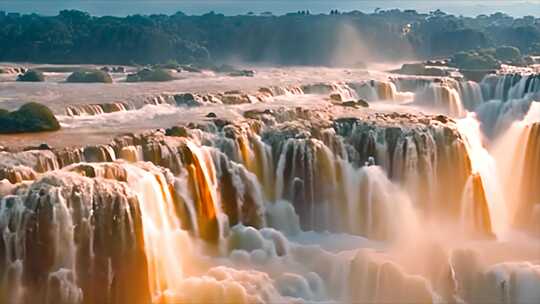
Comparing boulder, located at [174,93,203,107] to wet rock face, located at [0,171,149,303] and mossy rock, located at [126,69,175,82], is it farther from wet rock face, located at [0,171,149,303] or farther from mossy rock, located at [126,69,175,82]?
wet rock face, located at [0,171,149,303]

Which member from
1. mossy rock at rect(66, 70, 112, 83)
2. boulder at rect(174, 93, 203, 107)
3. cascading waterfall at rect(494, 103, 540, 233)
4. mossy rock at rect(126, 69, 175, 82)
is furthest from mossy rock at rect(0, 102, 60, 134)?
mossy rock at rect(126, 69, 175, 82)

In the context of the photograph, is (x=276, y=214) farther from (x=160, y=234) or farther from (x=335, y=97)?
(x=335, y=97)

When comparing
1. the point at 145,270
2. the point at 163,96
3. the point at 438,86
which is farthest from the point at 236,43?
the point at 145,270

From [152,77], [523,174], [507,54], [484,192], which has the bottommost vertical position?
[484,192]

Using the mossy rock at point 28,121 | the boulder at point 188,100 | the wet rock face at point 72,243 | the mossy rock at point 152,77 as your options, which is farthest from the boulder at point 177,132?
the mossy rock at point 152,77

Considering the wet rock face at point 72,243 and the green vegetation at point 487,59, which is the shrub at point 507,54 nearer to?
the green vegetation at point 487,59


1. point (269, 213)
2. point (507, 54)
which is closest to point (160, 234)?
point (269, 213)
